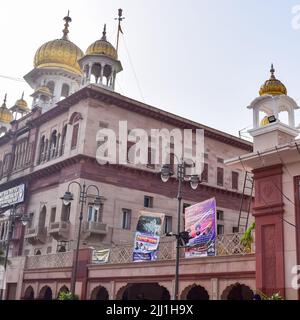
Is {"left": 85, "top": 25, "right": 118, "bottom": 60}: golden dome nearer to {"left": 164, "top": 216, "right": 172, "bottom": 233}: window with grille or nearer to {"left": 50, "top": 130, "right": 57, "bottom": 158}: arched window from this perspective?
{"left": 50, "top": 130, "right": 57, "bottom": 158}: arched window

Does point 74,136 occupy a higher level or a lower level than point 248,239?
higher

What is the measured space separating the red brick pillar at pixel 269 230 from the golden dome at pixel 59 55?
3023 cm

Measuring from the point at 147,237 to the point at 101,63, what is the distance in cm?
1715

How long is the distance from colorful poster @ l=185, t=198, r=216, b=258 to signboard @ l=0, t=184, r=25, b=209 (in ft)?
64.9

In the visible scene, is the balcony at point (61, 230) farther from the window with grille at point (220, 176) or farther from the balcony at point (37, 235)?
the window with grille at point (220, 176)

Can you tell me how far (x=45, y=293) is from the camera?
92.9ft

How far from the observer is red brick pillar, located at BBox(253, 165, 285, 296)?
14.6 meters

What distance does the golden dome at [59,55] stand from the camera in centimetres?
4238

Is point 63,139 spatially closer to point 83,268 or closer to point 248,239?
point 83,268

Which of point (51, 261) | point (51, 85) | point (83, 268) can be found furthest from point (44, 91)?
point (83, 268)

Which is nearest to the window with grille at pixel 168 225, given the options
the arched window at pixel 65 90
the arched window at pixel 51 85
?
the arched window at pixel 65 90

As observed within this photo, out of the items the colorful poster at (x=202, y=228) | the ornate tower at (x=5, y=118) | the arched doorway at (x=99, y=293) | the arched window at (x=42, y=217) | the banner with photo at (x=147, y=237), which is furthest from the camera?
the ornate tower at (x=5, y=118)

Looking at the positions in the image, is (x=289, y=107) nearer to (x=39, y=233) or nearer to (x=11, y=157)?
(x=39, y=233)
